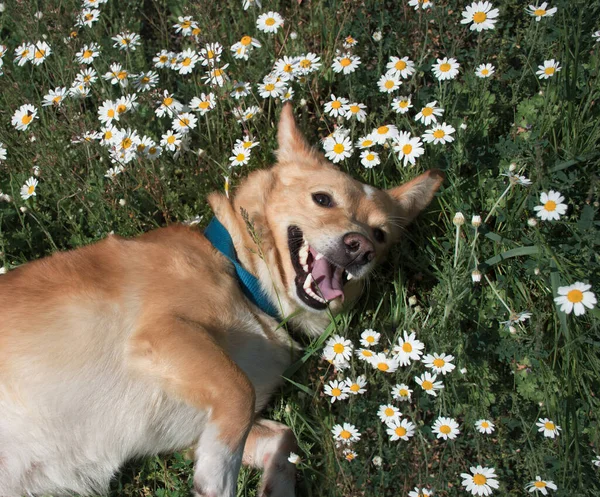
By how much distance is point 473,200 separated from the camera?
399 cm

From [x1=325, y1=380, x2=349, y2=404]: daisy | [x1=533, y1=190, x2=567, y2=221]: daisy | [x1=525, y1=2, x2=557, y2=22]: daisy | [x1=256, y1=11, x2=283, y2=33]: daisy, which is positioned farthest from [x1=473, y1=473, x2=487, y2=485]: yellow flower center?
[x1=256, y1=11, x2=283, y2=33]: daisy

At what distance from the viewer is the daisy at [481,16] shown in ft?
12.0

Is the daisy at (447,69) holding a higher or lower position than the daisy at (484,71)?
higher

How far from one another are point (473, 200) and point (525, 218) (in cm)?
37

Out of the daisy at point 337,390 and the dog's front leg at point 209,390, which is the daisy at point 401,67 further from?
the dog's front leg at point 209,390

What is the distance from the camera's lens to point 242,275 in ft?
A: 11.3

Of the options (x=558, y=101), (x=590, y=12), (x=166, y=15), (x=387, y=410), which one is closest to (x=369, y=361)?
(x=387, y=410)

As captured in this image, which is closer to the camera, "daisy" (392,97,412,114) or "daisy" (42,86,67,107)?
"daisy" (392,97,412,114)

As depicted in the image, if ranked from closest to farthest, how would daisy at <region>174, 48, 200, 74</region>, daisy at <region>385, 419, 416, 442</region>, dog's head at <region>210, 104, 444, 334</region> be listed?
daisy at <region>385, 419, 416, 442</region>, dog's head at <region>210, 104, 444, 334</region>, daisy at <region>174, 48, 200, 74</region>

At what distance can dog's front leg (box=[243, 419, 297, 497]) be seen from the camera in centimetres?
332

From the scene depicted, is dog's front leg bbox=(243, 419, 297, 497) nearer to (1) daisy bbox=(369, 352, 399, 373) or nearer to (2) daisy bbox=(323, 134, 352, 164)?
(1) daisy bbox=(369, 352, 399, 373)

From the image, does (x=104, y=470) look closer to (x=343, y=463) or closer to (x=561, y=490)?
(x=343, y=463)

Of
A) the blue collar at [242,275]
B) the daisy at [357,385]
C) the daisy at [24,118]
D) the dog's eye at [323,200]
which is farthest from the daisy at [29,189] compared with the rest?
the daisy at [357,385]

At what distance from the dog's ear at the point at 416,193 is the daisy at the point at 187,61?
5.57ft
